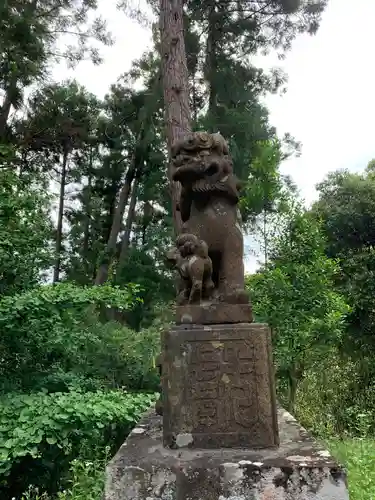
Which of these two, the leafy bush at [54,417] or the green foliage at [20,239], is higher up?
the green foliage at [20,239]

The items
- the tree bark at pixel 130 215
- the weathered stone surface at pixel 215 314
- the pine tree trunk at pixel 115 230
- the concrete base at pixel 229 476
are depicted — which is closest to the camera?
the concrete base at pixel 229 476

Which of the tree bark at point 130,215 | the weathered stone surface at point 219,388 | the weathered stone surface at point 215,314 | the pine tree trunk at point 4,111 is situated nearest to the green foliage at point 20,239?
the weathered stone surface at point 215,314

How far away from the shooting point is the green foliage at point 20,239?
4691mm

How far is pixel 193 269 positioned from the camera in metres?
2.57

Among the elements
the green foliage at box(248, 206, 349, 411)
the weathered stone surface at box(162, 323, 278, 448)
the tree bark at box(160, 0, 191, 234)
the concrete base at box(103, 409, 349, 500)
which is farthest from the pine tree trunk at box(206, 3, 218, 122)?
the concrete base at box(103, 409, 349, 500)

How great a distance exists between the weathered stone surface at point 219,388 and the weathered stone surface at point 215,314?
9 cm

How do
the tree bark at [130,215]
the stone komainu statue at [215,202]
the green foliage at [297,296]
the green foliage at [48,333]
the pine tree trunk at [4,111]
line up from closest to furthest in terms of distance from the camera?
the stone komainu statue at [215,202] → the green foliage at [48,333] → the green foliage at [297,296] → the pine tree trunk at [4,111] → the tree bark at [130,215]

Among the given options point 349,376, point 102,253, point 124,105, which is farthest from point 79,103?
point 349,376

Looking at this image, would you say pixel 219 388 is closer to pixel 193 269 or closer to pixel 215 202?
pixel 193 269

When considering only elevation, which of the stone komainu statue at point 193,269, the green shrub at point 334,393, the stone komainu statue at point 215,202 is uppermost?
the stone komainu statue at point 215,202

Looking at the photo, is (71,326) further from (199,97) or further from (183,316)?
(199,97)

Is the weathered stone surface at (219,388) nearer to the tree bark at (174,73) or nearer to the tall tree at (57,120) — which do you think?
the tree bark at (174,73)

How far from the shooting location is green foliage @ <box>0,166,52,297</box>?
4.69 metres

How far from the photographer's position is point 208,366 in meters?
2.38
